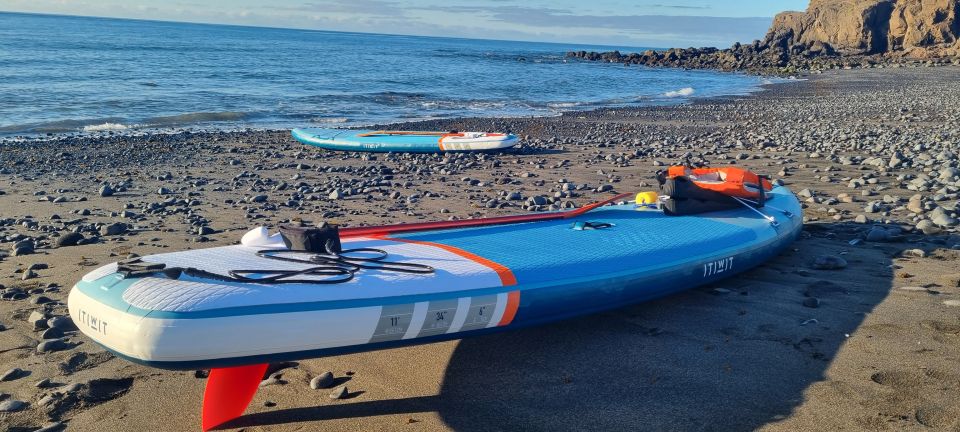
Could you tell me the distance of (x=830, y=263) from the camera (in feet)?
18.8

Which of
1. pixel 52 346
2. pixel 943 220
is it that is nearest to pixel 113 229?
pixel 52 346

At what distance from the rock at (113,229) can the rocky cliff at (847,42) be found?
4709 centimetres

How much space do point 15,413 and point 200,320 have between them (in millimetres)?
1198

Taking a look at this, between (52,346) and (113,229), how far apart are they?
2.94 metres

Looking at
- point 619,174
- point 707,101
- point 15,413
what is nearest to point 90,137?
point 619,174

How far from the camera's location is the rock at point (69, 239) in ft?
21.4

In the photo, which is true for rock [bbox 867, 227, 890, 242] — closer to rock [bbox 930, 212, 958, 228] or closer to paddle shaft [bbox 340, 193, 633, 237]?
rock [bbox 930, 212, 958, 228]

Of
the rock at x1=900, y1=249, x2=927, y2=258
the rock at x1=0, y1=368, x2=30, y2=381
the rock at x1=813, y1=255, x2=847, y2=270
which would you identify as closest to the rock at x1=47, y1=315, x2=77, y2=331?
the rock at x1=0, y1=368, x2=30, y2=381

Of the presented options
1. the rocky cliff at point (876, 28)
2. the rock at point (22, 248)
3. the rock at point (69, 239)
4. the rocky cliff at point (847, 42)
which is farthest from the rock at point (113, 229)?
the rocky cliff at point (876, 28)

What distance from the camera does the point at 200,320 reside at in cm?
332

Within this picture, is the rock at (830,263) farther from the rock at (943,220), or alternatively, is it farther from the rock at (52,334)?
the rock at (52,334)

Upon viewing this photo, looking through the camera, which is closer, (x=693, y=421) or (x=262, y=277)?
(x=693, y=421)

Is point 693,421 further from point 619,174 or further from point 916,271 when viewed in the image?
point 619,174

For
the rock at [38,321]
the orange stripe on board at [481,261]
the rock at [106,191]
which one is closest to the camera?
the orange stripe on board at [481,261]
